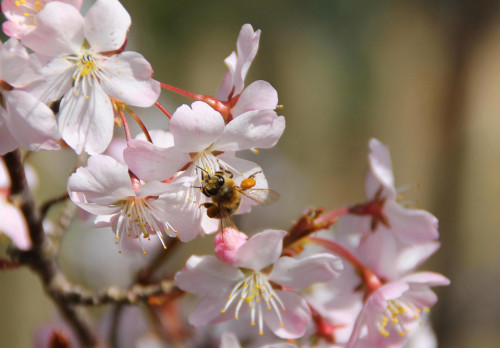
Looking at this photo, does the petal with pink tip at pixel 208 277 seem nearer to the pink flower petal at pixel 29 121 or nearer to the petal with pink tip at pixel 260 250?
the petal with pink tip at pixel 260 250

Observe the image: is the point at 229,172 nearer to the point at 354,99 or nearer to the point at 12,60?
the point at 12,60

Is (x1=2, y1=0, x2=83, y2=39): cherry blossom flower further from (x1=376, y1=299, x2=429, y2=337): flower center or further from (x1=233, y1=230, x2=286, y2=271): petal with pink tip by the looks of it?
(x1=376, y1=299, x2=429, y2=337): flower center

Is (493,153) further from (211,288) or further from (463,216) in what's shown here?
(211,288)

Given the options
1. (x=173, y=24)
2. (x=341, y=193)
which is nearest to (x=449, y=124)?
(x=341, y=193)

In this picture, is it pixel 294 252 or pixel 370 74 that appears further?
pixel 370 74

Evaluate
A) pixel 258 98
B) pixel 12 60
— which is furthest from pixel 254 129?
pixel 12 60

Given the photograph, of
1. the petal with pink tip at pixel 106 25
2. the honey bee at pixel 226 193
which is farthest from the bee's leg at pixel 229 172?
the petal with pink tip at pixel 106 25
